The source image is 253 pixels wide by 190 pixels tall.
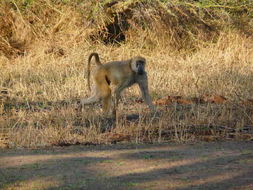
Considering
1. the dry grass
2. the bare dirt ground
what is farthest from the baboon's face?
the bare dirt ground

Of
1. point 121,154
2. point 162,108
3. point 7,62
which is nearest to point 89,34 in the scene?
point 7,62

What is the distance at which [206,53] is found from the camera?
16.8m

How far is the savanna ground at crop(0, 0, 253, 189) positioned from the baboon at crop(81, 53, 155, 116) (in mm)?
244

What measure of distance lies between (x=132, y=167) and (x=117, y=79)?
457 centimetres

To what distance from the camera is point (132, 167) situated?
6273 mm

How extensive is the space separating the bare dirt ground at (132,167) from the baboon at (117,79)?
2.99m

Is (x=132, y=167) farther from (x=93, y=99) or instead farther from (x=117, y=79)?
(x=93, y=99)

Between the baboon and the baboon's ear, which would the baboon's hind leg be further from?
the baboon's ear

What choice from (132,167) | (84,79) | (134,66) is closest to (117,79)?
(134,66)

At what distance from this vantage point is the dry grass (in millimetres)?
8297

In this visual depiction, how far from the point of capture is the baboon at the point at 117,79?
1051 centimetres

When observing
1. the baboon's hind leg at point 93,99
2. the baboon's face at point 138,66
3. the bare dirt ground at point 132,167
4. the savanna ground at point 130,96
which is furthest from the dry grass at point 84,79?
the baboon's face at point 138,66

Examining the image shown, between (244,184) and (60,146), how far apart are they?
116 inches

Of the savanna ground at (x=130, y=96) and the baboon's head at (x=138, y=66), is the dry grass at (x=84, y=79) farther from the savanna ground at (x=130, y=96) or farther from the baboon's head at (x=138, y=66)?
the baboon's head at (x=138, y=66)
